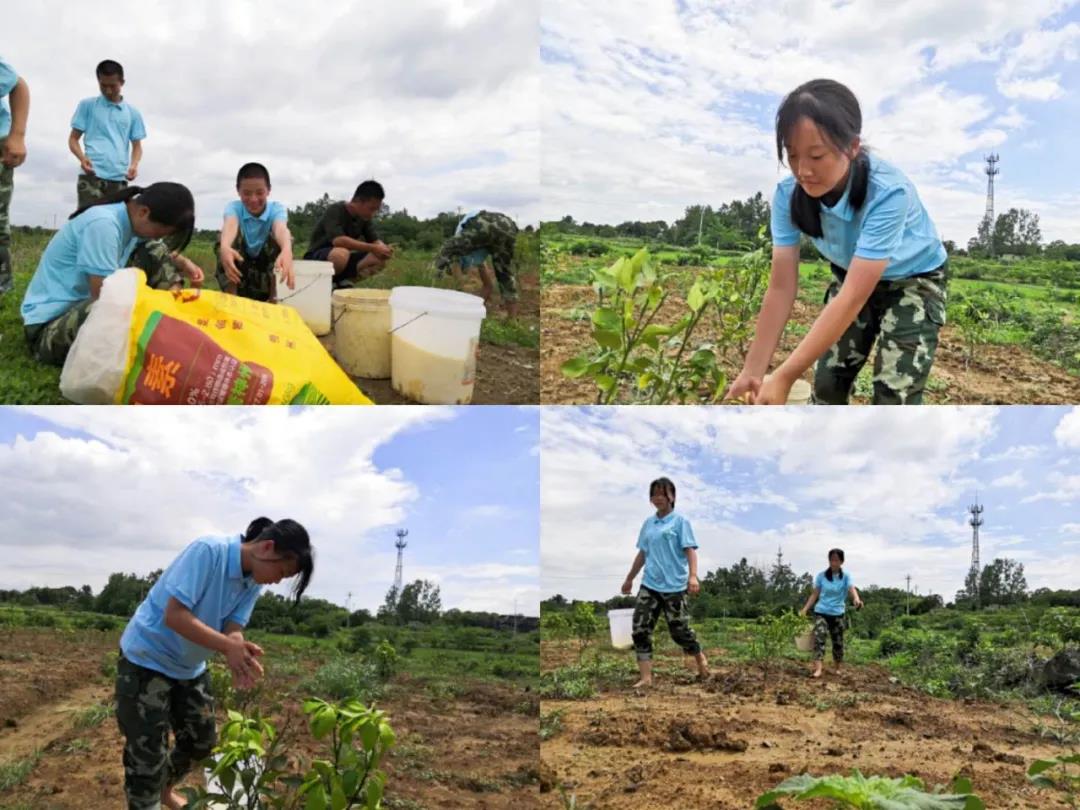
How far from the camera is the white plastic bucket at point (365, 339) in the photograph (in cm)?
337

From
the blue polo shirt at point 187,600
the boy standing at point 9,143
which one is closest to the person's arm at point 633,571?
the blue polo shirt at point 187,600

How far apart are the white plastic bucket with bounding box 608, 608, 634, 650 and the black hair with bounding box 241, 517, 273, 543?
8.10ft

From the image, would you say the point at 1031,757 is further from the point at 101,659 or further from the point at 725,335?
the point at 101,659

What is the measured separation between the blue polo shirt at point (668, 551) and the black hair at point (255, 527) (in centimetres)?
192

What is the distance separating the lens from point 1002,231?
381 inches

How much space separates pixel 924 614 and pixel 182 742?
6116 mm

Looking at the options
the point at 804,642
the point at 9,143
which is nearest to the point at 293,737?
the point at 9,143

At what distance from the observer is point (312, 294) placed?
11.8 ft

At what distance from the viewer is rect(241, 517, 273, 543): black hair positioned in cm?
246

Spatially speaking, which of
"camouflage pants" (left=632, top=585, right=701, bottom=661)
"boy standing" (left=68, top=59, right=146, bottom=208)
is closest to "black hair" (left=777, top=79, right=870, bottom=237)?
"camouflage pants" (left=632, top=585, right=701, bottom=661)

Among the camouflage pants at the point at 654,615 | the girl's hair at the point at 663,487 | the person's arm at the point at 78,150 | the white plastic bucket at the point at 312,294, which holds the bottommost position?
the camouflage pants at the point at 654,615

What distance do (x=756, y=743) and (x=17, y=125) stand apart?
3.68 metres

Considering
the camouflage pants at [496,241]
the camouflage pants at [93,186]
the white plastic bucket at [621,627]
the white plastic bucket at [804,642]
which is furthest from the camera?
the white plastic bucket at [804,642]

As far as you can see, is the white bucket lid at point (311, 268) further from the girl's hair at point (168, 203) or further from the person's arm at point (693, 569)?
the person's arm at point (693, 569)
